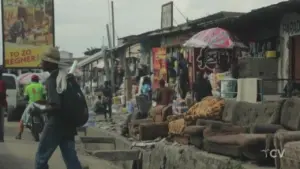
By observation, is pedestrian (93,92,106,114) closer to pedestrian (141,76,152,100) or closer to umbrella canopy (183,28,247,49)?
pedestrian (141,76,152,100)

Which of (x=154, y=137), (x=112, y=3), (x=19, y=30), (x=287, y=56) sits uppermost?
(x=112, y=3)

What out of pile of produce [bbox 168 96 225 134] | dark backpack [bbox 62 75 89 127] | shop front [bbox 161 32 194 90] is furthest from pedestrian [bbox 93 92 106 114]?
dark backpack [bbox 62 75 89 127]

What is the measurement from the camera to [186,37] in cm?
2180

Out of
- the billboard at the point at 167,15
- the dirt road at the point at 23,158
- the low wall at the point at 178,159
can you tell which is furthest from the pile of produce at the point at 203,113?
the billboard at the point at 167,15

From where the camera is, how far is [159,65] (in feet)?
79.3

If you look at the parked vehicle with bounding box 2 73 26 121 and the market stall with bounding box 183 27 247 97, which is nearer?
the market stall with bounding box 183 27 247 97

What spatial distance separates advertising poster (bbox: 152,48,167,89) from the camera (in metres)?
23.7

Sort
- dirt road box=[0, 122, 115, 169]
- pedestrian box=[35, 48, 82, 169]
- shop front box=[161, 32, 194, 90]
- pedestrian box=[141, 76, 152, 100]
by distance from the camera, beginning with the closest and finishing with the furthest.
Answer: pedestrian box=[35, 48, 82, 169]
dirt road box=[0, 122, 115, 169]
shop front box=[161, 32, 194, 90]
pedestrian box=[141, 76, 152, 100]

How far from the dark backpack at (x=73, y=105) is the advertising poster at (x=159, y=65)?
53.4ft

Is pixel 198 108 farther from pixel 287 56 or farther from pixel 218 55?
pixel 218 55

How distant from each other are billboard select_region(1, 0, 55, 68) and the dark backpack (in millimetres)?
18018

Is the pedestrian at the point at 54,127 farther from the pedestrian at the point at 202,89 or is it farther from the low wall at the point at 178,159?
the pedestrian at the point at 202,89

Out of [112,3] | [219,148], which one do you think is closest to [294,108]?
[219,148]

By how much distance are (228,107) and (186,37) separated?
10815 millimetres
